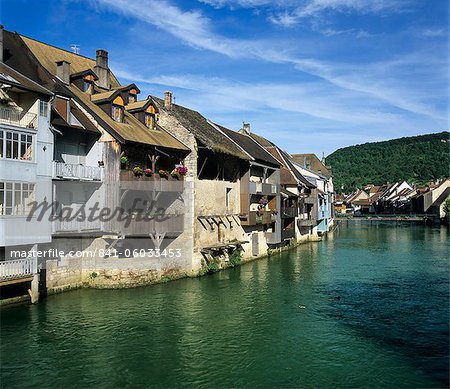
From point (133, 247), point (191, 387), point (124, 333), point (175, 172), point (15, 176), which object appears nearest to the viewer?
point (191, 387)

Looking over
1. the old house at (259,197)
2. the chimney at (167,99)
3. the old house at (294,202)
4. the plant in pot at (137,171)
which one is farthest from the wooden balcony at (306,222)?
the plant in pot at (137,171)

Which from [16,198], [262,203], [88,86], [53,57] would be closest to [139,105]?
[88,86]

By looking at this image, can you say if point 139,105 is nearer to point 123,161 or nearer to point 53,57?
point 123,161

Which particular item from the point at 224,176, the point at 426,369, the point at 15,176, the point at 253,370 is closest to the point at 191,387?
the point at 253,370

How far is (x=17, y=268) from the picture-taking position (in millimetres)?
20125

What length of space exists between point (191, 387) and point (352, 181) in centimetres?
19159

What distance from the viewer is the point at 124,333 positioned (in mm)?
17406

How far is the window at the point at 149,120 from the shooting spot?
94.8 feet

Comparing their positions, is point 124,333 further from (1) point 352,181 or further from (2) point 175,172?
(1) point 352,181

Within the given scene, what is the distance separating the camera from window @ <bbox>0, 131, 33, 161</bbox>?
1923 cm

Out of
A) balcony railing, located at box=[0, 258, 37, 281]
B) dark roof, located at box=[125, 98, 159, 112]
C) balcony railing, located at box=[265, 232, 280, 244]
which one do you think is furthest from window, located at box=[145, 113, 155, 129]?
balcony railing, located at box=[265, 232, 280, 244]

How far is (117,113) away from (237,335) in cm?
1549
